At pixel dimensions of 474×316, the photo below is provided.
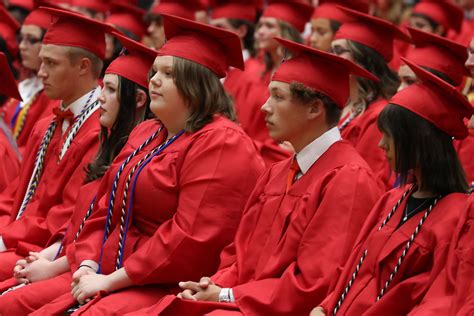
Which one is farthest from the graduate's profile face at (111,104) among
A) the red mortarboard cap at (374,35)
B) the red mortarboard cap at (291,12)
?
the red mortarboard cap at (291,12)

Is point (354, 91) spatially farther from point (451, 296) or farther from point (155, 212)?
point (451, 296)

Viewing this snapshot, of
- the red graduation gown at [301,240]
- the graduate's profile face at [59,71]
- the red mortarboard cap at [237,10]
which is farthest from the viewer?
the red mortarboard cap at [237,10]

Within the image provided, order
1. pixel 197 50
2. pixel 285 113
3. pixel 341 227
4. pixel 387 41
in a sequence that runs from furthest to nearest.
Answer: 1. pixel 387 41
2. pixel 197 50
3. pixel 285 113
4. pixel 341 227

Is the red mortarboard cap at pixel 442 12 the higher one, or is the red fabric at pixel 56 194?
the red mortarboard cap at pixel 442 12

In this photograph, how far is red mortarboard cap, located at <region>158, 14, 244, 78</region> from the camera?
4375mm

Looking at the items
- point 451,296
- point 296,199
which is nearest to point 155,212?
point 296,199

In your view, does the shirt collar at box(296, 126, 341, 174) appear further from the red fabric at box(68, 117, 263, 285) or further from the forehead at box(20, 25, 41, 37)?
the forehead at box(20, 25, 41, 37)

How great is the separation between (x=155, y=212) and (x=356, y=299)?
1.06 m

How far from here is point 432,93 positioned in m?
3.74

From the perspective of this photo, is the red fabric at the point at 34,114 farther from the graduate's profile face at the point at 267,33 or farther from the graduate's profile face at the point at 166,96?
the graduate's profile face at the point at 166,96

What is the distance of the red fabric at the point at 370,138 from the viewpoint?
5.24 meters

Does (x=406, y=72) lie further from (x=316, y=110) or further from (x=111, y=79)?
(x=111, y=79)

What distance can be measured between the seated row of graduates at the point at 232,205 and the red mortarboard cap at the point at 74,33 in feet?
1.18

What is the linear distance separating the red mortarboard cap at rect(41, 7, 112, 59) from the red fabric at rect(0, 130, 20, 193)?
2.55ft
